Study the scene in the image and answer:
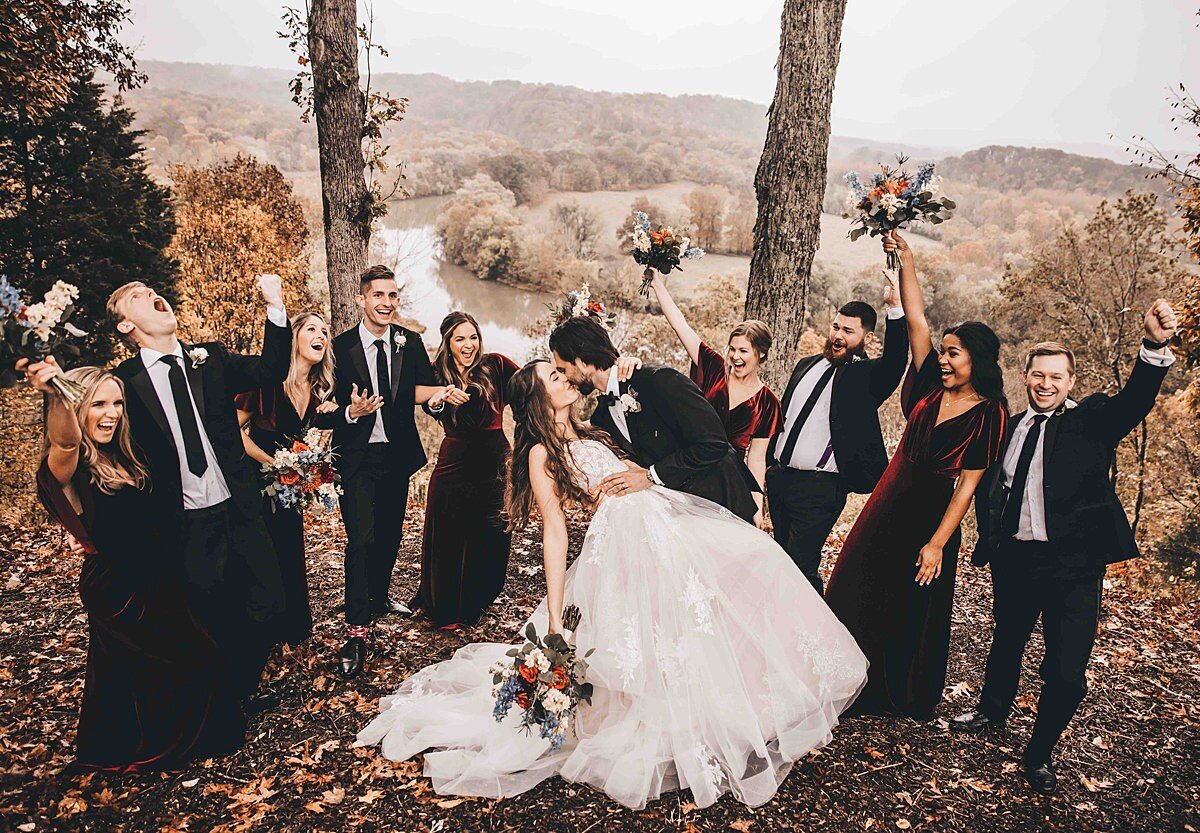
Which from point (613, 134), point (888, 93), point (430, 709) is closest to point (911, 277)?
point (430, 709)

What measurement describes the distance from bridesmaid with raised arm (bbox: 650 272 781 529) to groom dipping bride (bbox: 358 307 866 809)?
1.09 metres

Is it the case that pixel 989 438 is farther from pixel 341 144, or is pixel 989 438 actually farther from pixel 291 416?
pixel 341 144

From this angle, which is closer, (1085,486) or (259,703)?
(1085,486)

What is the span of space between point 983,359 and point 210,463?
438 centimetres

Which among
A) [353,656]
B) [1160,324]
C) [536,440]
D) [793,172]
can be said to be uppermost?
[793,172]

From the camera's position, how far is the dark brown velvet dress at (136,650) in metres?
3.37

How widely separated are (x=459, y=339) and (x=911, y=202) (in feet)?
10.4

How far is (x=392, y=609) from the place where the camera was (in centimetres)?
536

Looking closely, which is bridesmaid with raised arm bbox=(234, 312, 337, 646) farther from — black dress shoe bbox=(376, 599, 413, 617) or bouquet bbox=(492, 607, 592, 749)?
bouquet bbox=(492, 607, 592, 749)

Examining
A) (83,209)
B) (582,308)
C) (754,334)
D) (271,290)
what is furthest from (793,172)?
(83,209)

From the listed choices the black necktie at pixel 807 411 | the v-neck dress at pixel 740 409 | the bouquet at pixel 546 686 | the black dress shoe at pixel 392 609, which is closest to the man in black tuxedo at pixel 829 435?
the black necktie at pixel 807 411

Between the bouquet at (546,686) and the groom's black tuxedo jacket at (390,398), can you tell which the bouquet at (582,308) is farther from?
the bouquet at (546,686)

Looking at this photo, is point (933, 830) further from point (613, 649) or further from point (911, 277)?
point (911, 277)

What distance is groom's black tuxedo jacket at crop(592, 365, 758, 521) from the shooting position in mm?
3672
